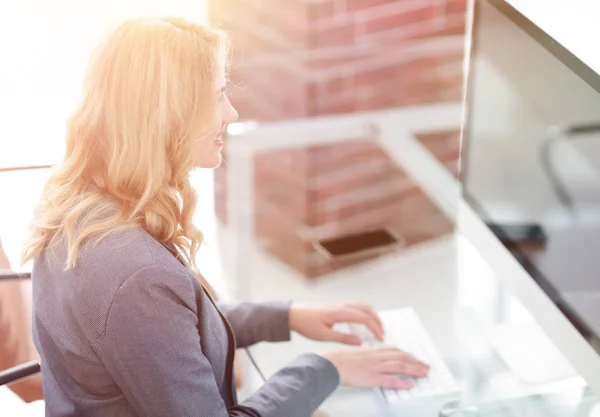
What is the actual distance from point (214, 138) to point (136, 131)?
131 mm

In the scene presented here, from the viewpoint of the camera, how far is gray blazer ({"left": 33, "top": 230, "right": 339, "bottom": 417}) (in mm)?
1028

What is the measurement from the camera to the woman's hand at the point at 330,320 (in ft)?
4.76

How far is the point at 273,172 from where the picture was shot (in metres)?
2.81

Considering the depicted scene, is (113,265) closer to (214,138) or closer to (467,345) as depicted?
(214,138)

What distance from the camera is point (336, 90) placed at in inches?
101

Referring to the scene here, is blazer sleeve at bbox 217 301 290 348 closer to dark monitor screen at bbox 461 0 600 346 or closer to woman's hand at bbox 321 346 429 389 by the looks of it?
woman's hand at bbox 321 346 429 389

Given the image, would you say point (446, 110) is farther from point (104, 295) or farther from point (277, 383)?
point (104, 295)

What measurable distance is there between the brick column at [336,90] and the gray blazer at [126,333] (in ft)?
4.64

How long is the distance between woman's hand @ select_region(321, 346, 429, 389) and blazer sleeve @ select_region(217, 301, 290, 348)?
14cm

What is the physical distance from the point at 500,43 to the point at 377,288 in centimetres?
75

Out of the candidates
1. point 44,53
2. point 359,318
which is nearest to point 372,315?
point 359,318

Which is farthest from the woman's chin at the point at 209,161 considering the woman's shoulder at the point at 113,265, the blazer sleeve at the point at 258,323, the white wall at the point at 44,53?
the white wall at the point at 44,53

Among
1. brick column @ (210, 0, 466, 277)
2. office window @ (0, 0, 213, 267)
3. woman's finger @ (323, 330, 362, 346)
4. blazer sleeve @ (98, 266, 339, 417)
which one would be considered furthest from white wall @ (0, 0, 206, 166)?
blazer sleeve @ (98, 266, 339, 417)

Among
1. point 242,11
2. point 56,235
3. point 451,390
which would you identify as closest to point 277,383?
point 451,390
